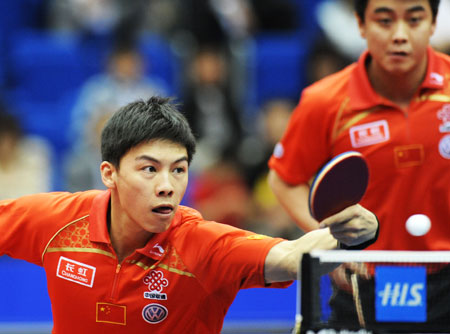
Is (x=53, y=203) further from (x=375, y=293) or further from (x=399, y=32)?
(x=399, y=32)

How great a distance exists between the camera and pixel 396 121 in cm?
432

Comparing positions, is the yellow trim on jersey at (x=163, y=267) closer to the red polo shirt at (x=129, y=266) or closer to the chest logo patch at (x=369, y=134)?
the red polo shirt at (x=129, y=266)

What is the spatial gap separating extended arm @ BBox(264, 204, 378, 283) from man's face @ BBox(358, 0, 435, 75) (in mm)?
1159

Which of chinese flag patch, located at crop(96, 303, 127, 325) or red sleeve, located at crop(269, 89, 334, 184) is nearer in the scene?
chinese flag patch, located at crop(96, 303, 127, 325)

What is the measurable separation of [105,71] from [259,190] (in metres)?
2.28

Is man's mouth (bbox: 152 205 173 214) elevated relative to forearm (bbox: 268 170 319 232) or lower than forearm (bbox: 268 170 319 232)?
lower

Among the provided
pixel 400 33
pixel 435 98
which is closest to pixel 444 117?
pixel 435 98

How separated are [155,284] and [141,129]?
65 cm

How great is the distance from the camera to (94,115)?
8492mm

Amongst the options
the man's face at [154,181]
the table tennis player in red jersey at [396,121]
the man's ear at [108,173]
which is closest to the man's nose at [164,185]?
the man's face at [154,181]

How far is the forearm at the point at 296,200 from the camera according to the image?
176 inches

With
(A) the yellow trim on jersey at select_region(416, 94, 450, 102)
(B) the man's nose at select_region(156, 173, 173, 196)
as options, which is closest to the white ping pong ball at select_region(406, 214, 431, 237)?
(A) the yellow trim on jersey at select_region(416, 94, 450, 102)

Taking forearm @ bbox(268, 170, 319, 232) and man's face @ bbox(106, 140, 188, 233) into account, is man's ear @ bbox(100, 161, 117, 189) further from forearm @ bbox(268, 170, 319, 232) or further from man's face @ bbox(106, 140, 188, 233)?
forearm @ bbox(268, 170, 319, 232)

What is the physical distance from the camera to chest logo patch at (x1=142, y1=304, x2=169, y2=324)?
3.72m
